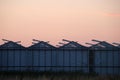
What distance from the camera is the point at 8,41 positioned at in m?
28.8

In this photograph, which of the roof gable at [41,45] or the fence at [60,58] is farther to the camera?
the roof gable at [41,45]

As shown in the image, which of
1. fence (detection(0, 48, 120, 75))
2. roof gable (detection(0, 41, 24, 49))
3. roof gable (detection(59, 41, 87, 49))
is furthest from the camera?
roof gable (detection(59, 41, 87, 49))

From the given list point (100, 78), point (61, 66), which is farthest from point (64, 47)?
point (100, 78)

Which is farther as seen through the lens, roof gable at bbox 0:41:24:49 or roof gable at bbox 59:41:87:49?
roof gable at bbox 59:41:87:49

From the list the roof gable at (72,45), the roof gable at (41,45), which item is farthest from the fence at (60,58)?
the roof gable at (41,45)

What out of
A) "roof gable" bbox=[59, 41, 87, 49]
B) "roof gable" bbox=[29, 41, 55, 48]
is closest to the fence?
"roof gable" bbox=[59, 41, 87, 49]

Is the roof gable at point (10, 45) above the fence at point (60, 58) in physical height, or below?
above

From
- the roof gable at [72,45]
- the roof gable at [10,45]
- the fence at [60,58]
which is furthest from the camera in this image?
the roof gable at [72,45]

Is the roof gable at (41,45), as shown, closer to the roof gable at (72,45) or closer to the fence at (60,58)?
the roof gable at (72,45)

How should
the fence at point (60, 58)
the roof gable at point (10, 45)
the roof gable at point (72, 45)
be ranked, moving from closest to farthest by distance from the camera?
the fence at point (60, 58)
the roof gable at point (10, 45)
the roof gable at point (72, 45)

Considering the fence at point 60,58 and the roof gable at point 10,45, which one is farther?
the roof gable at point 10,45

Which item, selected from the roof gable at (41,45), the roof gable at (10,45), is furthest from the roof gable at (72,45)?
the roof gable at (10,45)

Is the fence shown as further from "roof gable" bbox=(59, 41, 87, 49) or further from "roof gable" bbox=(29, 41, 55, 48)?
"roof gable" bbox=(29, 41, 55, 48)

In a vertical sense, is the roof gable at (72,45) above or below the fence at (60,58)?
above
